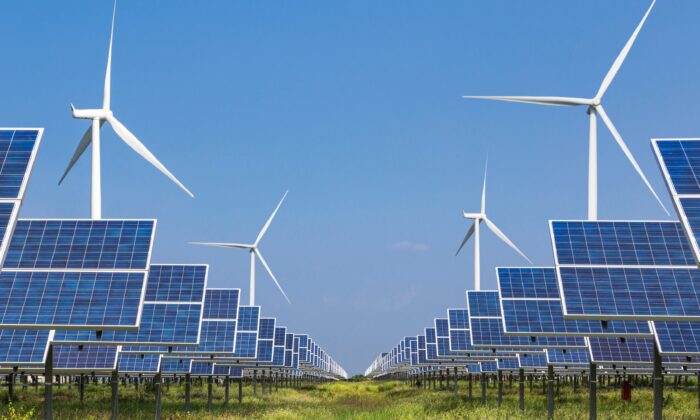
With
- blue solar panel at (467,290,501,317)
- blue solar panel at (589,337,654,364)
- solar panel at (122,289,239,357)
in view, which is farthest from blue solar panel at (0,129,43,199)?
blue solar panel at (467,290,501,317)

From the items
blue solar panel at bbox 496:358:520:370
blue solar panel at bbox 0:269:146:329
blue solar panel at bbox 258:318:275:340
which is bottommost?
blue solar panel at bbox 0:269:146:329

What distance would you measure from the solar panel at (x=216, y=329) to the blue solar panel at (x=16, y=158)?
17.3 m

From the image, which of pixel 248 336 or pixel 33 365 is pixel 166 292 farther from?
pixel 248 336

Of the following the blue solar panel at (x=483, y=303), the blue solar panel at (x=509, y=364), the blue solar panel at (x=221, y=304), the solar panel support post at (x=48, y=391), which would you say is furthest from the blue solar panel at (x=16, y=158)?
the blue solar panel at (x=509, y=364)

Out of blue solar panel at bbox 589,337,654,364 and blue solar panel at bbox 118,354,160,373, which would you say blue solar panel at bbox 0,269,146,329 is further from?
blue solar panel at bbox 589,337,654,364

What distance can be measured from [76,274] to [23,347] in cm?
387

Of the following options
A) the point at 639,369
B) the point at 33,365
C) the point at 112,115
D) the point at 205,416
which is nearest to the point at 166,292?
the point at 205,416

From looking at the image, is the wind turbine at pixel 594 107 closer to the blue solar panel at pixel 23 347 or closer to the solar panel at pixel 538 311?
the solar panel at pixel 538 311

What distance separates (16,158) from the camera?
90.5ft

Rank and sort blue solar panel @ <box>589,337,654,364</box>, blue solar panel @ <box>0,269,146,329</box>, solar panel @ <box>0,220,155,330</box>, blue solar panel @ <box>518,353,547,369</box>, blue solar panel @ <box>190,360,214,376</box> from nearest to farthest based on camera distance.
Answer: blue solar panel @ <box>0,269,146,329</box>, solar panel @ <box>0,220,155,330</box>, blue solar panel @ <box>589,337,654,364</box>, blue solar panel @ <box>518,353,547,369</box>, blue solar panel @ <box>190,360,214,376</box>

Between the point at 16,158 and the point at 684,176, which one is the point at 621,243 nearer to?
the point at 684,176

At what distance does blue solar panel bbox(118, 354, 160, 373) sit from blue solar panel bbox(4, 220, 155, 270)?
1765 cm

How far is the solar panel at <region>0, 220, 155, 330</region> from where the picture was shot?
90.7 feet

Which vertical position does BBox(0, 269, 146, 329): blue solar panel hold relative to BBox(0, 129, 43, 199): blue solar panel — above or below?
below
